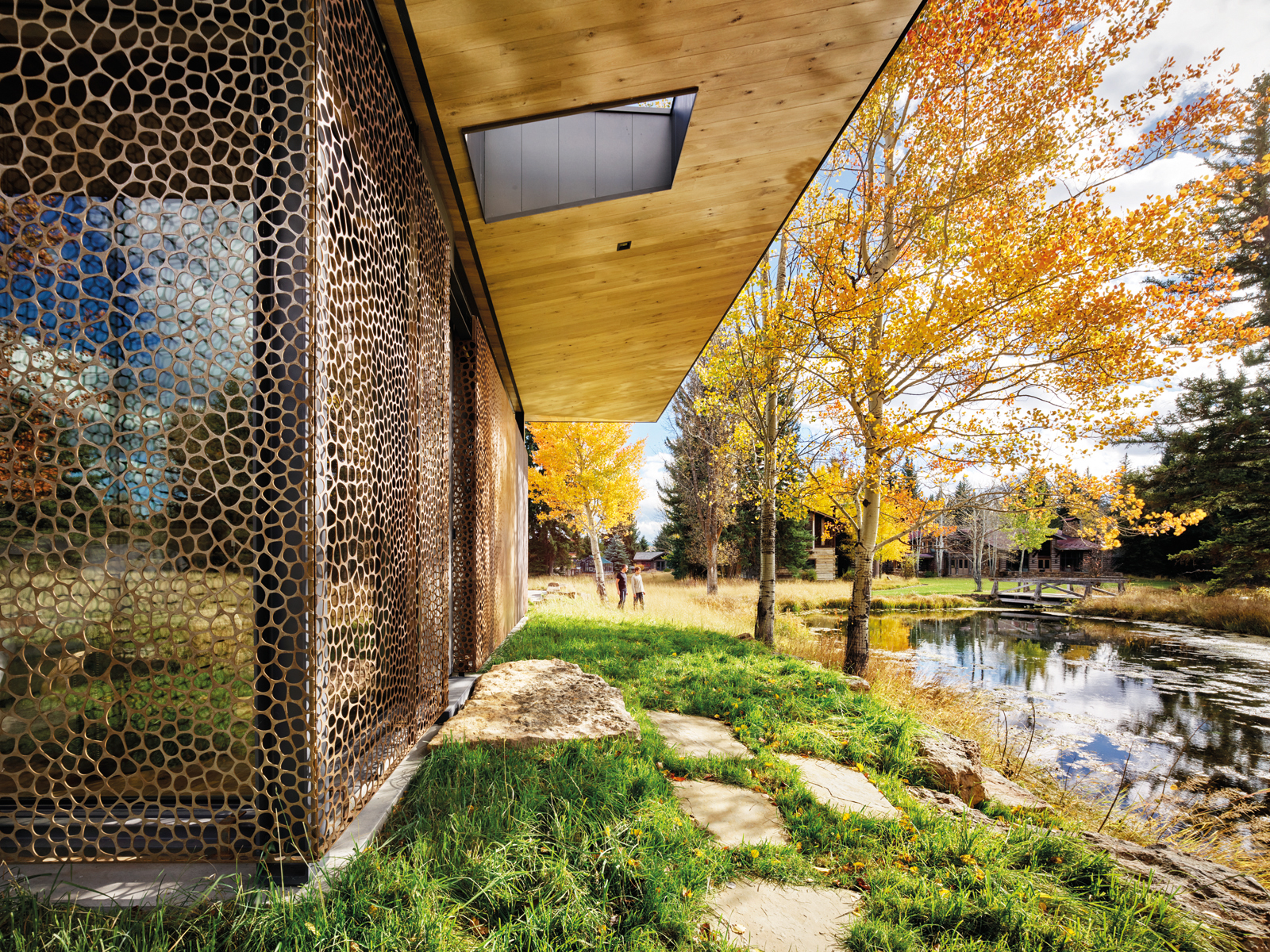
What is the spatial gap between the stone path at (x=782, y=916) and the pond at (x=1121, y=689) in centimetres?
478

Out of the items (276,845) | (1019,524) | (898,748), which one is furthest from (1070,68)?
(1019,524)

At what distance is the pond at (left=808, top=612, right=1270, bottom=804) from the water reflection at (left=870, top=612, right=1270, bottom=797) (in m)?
0.02

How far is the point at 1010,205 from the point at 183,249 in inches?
344

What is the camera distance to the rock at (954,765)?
3.46m

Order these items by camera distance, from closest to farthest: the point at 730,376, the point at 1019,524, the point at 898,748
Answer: the point at 898,748
the point at 730,376
the point at 1019,524

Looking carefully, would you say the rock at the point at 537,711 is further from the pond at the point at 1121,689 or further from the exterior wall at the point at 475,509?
the pond at the point at 1121,689

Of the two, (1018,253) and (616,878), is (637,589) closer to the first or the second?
(1018,253)

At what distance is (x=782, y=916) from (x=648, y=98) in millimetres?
4095

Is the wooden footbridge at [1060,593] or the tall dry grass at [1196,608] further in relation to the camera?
the wooden footbridge at [1060,593]

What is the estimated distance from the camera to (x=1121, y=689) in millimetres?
8648

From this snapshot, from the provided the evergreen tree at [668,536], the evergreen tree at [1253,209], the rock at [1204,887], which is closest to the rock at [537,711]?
the rock at [1204,887]

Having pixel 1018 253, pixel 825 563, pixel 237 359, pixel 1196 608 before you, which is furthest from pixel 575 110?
pixel 825 563

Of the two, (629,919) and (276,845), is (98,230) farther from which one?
(629,919)

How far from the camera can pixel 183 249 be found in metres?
1.98
